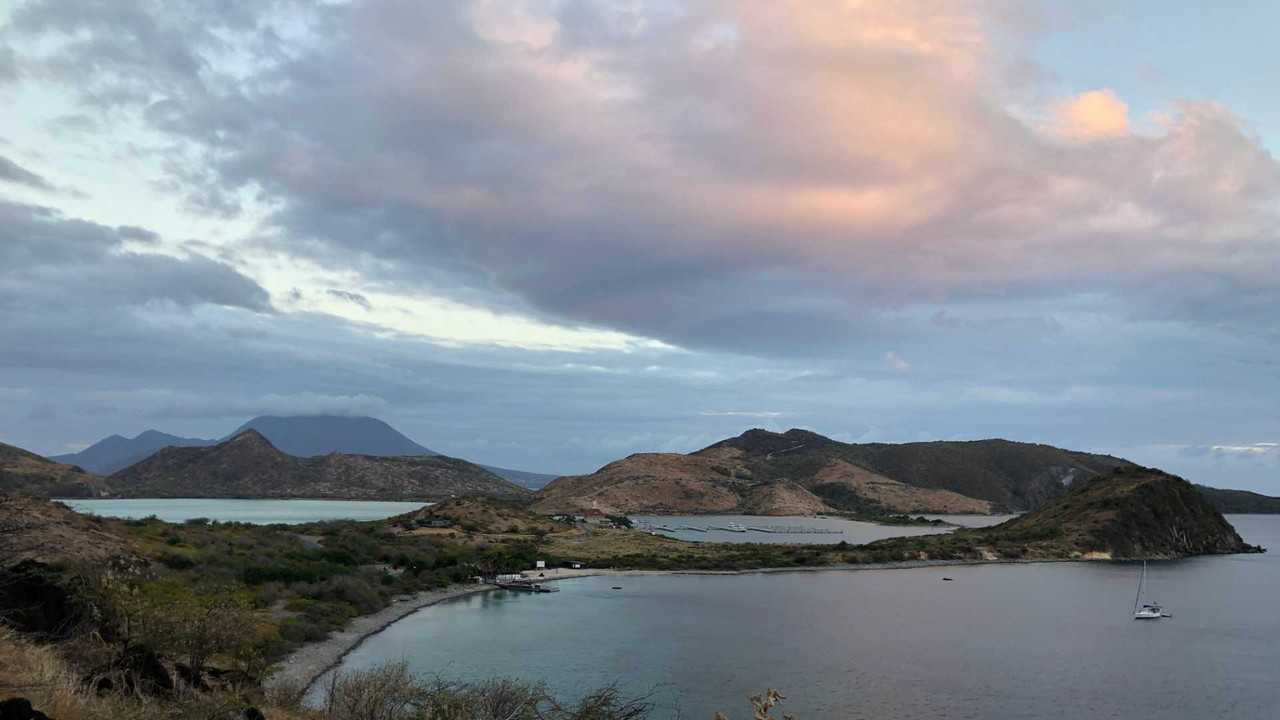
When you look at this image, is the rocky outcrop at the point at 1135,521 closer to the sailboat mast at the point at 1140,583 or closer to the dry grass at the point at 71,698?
the sailboat mast at the point at 1140,583

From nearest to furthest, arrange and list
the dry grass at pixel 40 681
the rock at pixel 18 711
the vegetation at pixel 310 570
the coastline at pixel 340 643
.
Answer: the rock at pixel 18 711 < the dry grass at pixel 40 681 < the vegetation at pixel 310 570 < the coastline at pixel 340 643

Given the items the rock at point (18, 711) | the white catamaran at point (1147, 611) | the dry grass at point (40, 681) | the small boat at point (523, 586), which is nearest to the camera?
the rock at point (18, 711)

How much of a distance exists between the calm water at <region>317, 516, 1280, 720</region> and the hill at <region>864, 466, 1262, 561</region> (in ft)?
94.5

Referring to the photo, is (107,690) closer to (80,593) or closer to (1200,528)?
(80,593)

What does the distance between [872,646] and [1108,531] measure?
3486 inches

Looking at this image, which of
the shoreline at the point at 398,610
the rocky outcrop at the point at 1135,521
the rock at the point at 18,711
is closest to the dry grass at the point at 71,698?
the rock at the point at 18,711

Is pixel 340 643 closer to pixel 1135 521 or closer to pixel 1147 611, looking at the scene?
pixel 1147 611

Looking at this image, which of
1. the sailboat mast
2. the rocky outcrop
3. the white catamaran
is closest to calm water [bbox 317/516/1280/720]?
the white catamaran

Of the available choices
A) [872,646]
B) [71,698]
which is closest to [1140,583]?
[872,646]

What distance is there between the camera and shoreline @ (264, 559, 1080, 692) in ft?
134

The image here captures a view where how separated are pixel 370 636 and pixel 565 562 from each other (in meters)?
43.5

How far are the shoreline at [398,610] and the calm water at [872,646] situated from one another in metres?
1.36

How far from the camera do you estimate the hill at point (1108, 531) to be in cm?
12025

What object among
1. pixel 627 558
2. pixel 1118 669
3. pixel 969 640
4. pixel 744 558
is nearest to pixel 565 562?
pixel 627 558
